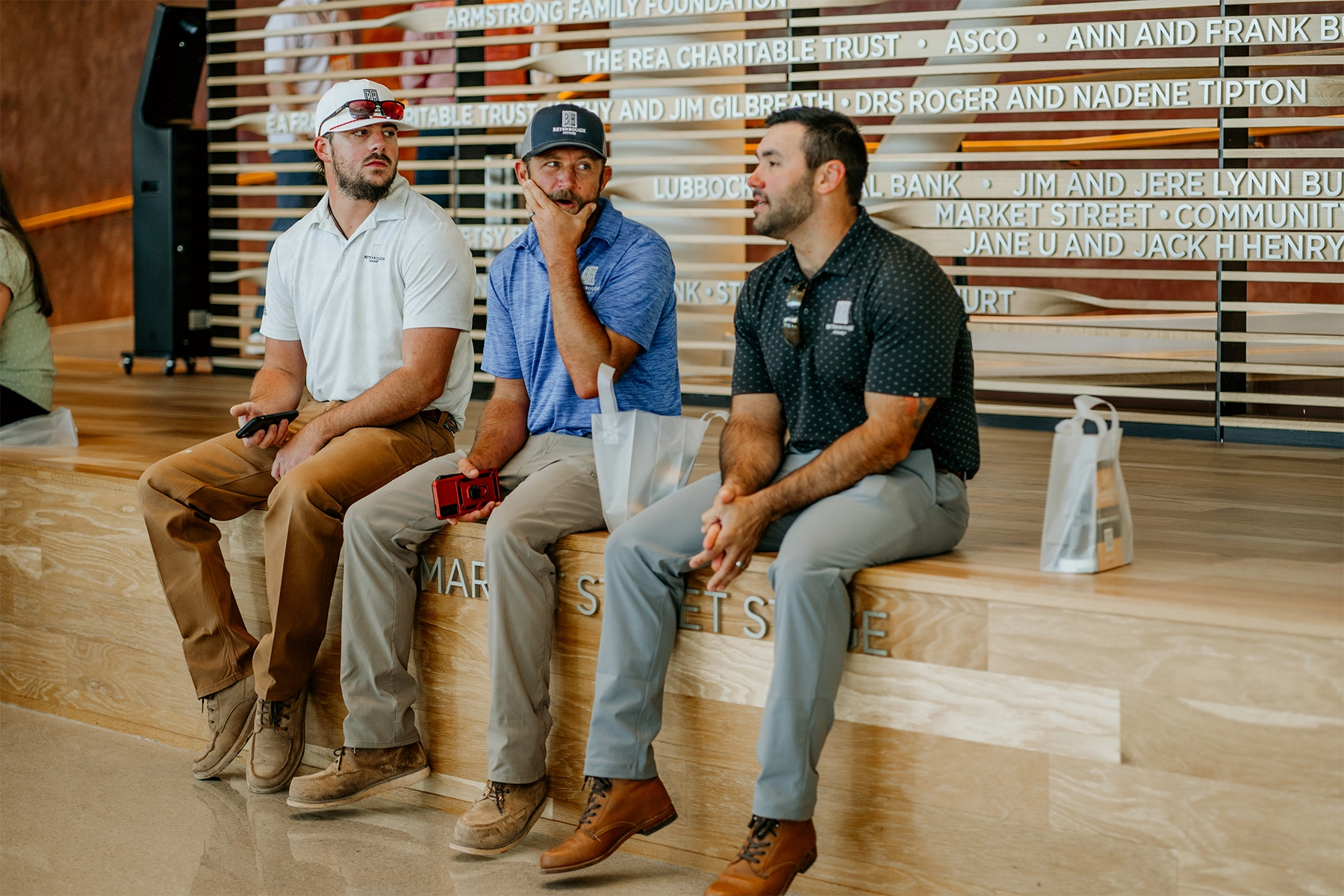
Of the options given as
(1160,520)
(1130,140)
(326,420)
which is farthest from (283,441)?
(1130,140)

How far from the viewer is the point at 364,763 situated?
3.10 m

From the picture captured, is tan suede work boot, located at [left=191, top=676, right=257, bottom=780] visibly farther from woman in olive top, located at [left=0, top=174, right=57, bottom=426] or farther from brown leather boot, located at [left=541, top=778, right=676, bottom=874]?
woman in olive top, located at [left=0, top=174, right=57, bottom=426]

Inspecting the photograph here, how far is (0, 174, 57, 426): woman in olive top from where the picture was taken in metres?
4.14

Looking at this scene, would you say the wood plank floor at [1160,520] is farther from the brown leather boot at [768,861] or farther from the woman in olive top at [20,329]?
the brown leather boot at [768,861]

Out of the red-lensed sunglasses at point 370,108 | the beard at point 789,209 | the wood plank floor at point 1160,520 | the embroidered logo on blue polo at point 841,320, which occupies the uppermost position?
the red-lensed sunglasses at point 370,108

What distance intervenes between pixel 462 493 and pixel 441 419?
0.45m

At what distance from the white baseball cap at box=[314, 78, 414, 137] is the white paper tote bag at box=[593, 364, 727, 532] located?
106 cm

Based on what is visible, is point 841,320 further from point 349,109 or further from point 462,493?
point 349,109

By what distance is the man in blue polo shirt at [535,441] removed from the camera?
2895mm

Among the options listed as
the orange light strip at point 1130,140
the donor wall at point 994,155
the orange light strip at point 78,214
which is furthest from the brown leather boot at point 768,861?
the orange light strip at point 78,214

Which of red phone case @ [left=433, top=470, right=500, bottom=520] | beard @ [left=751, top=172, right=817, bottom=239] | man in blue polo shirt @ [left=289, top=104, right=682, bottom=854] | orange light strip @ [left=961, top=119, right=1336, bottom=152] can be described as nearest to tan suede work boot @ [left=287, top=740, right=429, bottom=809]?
man in blue polo shirt @ [left=289, top=104, right=682, bottom=854]

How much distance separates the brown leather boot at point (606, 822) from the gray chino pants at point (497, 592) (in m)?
0.24

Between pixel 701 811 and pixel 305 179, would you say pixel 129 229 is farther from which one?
pixel 701 811

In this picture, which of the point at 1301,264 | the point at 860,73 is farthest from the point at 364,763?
the point at 1301,264
